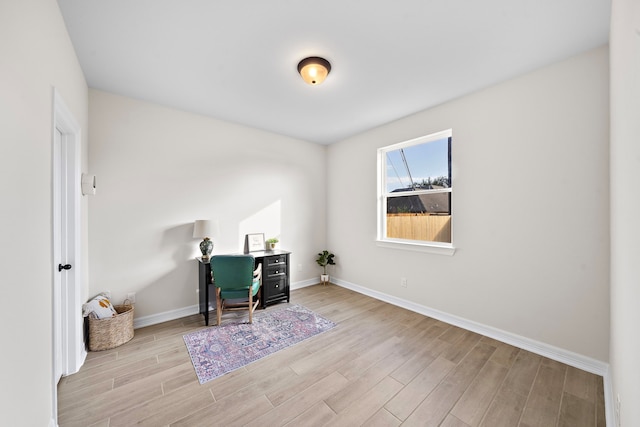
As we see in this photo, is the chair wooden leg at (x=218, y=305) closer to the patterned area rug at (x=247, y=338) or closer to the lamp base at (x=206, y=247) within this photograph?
the patterned area rug at (x=247, y=338)

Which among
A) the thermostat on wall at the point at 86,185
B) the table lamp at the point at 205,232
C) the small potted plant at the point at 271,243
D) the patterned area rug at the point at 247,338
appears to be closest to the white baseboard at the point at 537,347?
the patterned area rug at the point at 247,338

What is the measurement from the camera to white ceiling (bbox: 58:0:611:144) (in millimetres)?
1664

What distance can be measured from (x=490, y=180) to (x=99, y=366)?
4120mm

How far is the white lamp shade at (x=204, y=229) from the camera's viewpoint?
3.12 m

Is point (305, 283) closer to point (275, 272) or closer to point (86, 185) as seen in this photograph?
point (275, 272)

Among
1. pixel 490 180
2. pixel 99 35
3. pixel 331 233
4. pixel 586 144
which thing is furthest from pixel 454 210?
pixel 99 35

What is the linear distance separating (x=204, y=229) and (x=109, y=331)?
1324mm

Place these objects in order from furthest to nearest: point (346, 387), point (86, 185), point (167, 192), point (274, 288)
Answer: point (274, 288), point (167, 192), point (86, 185), point (346, 387)

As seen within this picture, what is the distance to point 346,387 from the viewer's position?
1.92 metres

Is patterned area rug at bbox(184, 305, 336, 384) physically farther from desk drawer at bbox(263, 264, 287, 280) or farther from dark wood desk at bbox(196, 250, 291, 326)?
desk drawer at bbox(263, 264, 287, 280)

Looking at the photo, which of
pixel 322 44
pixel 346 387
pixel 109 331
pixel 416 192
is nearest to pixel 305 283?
pixel 416 192

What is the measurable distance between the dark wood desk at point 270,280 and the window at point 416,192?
5.18 ft

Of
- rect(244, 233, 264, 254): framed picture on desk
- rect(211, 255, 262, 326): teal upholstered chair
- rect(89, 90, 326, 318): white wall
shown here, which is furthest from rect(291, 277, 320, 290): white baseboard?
rect(211, 255, 262, 326): teal upholstered chair

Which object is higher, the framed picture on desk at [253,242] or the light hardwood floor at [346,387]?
the framed picture on desk at [253,242]
